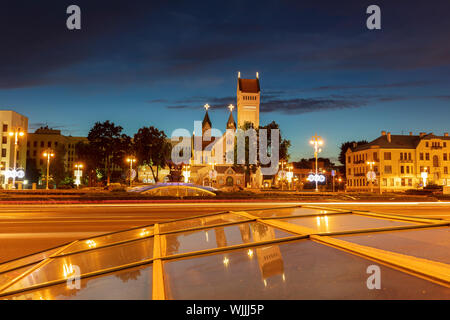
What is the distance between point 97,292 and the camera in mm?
2291

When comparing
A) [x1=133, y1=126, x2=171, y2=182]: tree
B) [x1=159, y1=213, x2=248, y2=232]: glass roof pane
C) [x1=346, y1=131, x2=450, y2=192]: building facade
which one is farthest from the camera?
[x1=133, y1=126, x2=171, y2=182]: tree

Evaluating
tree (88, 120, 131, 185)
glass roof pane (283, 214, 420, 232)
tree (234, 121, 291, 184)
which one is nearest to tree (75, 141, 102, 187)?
tree (88, 120, 131, 185)

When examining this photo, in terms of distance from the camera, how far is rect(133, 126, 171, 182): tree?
306 ft

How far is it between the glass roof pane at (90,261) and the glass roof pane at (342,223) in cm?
194

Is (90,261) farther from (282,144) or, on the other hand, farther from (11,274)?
(282,144)

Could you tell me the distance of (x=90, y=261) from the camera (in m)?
3.37

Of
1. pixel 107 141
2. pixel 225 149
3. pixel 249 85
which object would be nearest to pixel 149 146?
pixel 107 141

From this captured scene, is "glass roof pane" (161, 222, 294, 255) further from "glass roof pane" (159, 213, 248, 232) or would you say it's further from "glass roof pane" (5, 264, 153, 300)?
"glass roof pane" (5, 264, 153, 300)

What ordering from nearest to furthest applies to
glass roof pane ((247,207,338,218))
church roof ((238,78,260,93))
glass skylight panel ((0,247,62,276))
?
glass skylight panel ((0,247,62,276)) < glass roof pane ((247,207,338,218)) < church roof ((238,78,260,93))

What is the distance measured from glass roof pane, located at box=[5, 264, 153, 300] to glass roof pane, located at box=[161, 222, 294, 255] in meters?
0.60

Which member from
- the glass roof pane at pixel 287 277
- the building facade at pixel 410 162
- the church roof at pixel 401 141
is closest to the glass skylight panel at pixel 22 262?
the glass roof pane at pixel 287 277

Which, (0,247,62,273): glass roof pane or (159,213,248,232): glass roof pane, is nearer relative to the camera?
(0,247,62,273): glass roof pane

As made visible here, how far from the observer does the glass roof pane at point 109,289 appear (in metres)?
2.20
